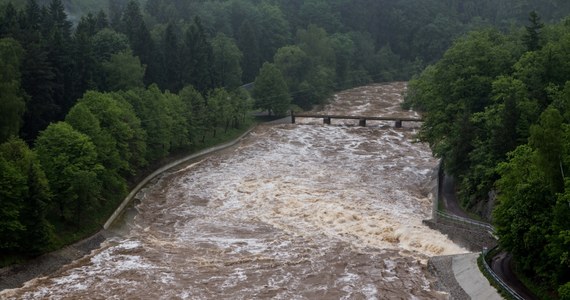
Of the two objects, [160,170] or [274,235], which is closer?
[274,235]

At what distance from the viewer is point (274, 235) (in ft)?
179

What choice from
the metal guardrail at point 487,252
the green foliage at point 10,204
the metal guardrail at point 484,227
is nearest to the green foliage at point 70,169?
the green foliage at point 10,204

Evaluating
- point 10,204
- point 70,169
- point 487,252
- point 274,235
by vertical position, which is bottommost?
point 487,252

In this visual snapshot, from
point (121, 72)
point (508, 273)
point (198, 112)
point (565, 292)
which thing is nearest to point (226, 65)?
point (198, 112)

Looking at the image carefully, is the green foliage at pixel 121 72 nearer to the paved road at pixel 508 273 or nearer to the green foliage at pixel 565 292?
the paved road at pixel 508 273

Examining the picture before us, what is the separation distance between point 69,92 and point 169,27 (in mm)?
30960

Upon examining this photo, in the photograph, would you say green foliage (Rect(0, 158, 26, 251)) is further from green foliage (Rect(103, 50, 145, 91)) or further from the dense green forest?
green foliage (Rect(103, 50, 145, 91))

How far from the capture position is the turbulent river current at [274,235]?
44.4m

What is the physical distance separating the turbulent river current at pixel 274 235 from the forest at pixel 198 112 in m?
4.13

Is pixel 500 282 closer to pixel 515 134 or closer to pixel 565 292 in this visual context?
pixel 565 292

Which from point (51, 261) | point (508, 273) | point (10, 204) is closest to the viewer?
point (508, 273)

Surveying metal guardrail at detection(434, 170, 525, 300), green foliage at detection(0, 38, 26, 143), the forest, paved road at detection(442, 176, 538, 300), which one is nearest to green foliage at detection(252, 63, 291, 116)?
the forest

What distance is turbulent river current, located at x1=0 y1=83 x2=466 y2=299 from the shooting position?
44.4 m

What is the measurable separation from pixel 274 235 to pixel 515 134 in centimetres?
2142
